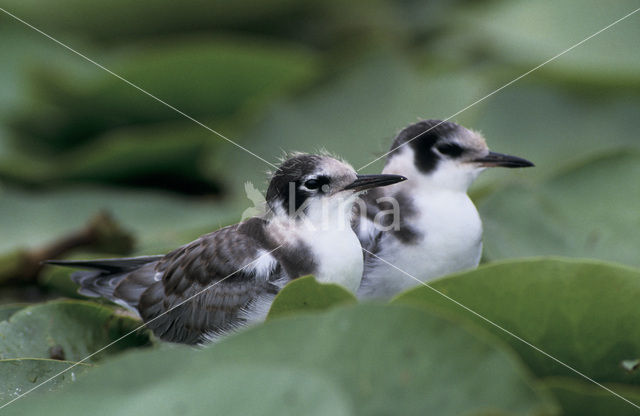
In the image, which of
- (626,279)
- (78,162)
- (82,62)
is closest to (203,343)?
(626,279)

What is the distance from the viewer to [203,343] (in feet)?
4.09

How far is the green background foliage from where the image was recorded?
883 millimetres

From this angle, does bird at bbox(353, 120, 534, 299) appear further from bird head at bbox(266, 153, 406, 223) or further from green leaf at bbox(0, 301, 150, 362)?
green leaf at bbox(0, 301, 150, 362)

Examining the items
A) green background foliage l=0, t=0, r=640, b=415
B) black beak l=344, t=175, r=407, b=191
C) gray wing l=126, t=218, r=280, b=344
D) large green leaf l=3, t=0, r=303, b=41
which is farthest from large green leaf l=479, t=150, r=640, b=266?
large green leaf l=3, t=0, r=303, b=41

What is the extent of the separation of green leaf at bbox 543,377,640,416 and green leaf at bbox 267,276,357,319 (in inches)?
10.6

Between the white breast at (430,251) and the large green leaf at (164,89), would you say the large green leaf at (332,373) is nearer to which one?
the white breast at (430,251)

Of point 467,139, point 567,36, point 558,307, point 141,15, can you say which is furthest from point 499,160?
point 141,15

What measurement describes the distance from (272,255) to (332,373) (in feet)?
1.16

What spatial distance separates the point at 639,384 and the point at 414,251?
381 millimetres

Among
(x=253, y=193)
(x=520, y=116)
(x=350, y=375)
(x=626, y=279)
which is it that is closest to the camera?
(x=350, y=375)

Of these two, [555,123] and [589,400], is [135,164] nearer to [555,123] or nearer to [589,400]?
[555,123]

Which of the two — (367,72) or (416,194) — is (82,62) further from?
(416,194)

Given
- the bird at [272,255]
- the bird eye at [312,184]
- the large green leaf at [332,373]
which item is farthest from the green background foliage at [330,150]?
the bird eye at [312,184]

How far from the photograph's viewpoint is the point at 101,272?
1.49 meters
